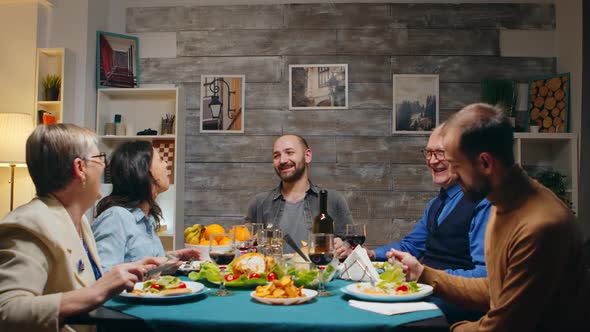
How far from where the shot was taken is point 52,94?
13.7ft

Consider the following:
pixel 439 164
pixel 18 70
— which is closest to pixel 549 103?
pixel 439 164

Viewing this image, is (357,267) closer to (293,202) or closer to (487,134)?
(487,134)

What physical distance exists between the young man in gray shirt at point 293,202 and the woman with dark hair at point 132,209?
1.06 m

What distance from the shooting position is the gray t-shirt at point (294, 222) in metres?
3.39

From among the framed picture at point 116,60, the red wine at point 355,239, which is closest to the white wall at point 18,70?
the framed picture at point 116,60

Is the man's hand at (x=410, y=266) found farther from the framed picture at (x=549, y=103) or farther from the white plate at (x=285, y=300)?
the framed picture at (x=549, y=103)

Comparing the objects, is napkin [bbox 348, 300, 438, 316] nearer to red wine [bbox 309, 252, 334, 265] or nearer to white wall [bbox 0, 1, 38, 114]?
red wine [bbox 309, 252, 334, 265]

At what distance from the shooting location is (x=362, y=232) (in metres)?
2.36

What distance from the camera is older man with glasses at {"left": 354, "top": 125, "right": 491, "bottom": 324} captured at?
2033 mm

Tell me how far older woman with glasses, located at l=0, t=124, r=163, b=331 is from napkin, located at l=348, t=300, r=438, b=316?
0.69m

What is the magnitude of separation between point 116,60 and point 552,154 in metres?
3.80

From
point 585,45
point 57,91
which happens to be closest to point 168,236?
point 57,91

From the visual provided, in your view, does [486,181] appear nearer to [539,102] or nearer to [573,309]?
[573,309]

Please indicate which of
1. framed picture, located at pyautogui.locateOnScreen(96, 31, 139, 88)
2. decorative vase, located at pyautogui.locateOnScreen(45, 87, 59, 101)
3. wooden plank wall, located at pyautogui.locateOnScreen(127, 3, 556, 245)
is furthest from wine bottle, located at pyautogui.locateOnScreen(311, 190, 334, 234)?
decorative vase, located at pyautogui.locateOnScreen(45, 87, 59, 101)
